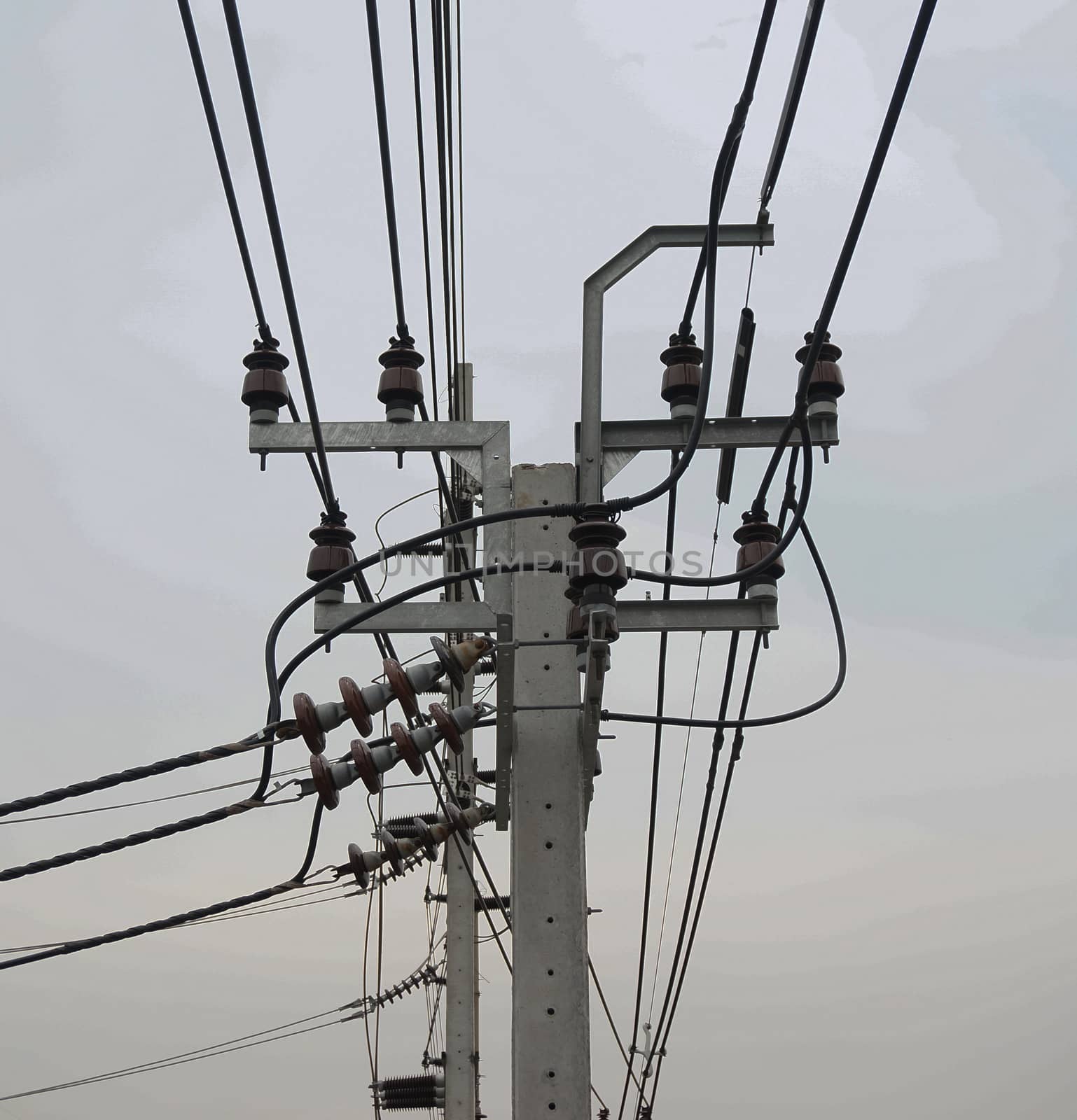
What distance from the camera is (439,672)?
4.98m

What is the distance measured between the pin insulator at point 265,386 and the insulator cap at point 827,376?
240 cm

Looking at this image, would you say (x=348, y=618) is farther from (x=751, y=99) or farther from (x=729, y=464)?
(x=751, y=99)

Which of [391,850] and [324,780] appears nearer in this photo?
[324,780]

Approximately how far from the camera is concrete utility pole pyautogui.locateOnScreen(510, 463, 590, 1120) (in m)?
4.74

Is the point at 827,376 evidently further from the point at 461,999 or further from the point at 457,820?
the point at 461,999

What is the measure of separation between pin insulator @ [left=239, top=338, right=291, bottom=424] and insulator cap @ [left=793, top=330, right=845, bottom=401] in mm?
2399

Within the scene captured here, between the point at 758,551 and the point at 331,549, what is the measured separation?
2.03 meters

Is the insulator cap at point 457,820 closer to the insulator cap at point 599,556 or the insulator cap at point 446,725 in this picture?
the insulator cap at point 446,725

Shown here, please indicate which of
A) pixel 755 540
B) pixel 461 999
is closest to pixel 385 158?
pixel 755 540

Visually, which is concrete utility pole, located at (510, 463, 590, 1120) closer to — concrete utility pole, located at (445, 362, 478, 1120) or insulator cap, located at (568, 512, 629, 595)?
insulator cap, located at (568, 512, 629, 595)

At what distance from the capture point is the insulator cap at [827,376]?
5484mm

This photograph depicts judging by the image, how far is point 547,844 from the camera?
506 centimetres

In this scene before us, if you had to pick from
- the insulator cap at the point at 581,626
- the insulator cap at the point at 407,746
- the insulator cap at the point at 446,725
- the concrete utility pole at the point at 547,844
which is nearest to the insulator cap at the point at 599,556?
the insulator cap at the point at 581,626

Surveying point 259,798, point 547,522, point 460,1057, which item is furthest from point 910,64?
point 460,1057
